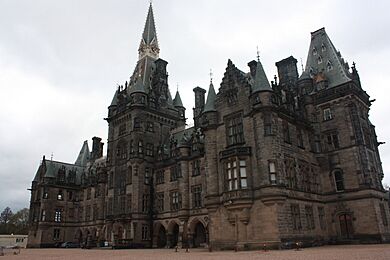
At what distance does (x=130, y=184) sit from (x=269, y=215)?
27.1m

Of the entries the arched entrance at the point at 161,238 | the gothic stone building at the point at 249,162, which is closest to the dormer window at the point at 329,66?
the gothic stone building at the point at 249,162

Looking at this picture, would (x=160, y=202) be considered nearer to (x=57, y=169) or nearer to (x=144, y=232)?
(x=144, y=232)

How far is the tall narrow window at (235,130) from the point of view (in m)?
32.9

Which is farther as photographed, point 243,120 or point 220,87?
point 220,87

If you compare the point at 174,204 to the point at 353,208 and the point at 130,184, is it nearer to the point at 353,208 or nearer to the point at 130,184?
the point at 130,184

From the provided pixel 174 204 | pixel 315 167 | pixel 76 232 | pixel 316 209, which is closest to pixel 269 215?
pixel 316 209

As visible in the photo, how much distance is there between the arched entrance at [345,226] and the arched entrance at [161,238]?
2421cm

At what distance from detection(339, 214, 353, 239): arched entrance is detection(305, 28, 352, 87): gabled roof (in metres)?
14.4

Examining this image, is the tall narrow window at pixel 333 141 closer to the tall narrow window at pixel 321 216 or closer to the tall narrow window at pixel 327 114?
the tall narrow window at pixel 327 114

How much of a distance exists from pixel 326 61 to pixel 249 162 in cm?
1902

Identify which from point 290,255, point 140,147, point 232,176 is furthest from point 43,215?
point 290,255

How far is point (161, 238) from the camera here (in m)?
49.0

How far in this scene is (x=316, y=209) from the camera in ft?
112

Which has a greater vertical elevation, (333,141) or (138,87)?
(138,87)
